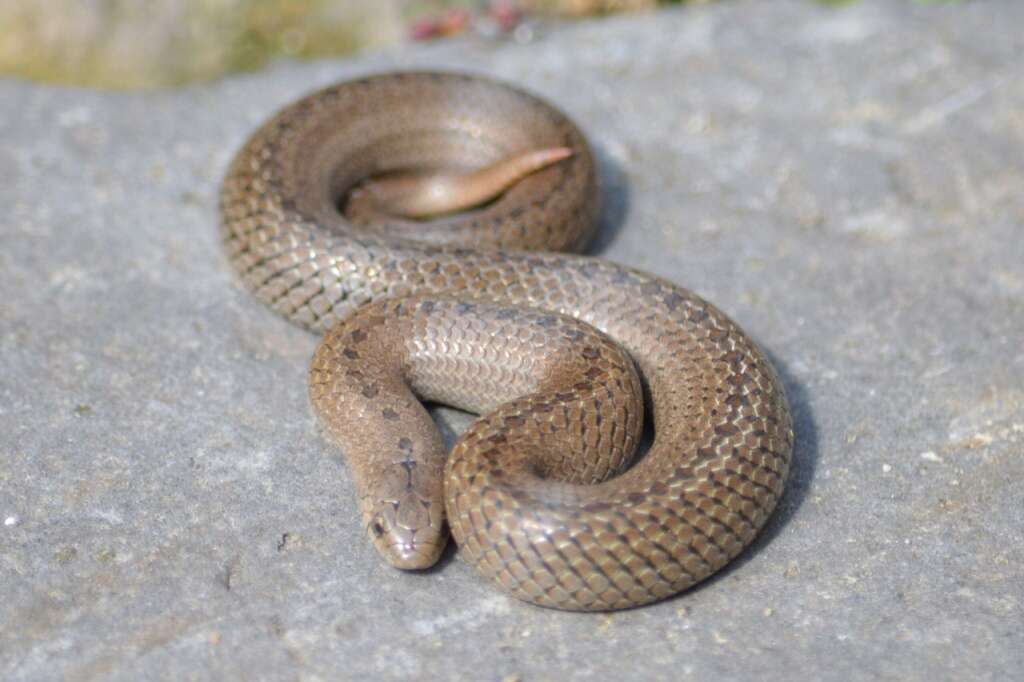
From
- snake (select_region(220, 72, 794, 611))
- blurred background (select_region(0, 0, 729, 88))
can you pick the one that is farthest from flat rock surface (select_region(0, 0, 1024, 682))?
blurred background (select_region(0, 0, 729, 88))

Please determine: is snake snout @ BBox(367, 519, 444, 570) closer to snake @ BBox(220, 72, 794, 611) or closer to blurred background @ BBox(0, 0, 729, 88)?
snake @ BBox(220, 72, 794, 611)

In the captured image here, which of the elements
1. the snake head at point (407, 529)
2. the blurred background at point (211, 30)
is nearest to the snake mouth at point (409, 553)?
the snake head at point (407, 529)

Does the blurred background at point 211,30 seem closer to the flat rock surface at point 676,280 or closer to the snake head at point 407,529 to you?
the flat rock surface at point 676,280

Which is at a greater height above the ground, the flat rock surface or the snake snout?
the snake snout

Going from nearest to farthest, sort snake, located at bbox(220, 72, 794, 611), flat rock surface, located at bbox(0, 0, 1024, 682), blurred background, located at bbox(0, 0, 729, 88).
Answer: flat rock surface, located at bbox(0, 0, 1024, 682), snake, located at bbox(220, 72, 794, 611), blurred background, located at bbox(0, 0, 729, 88)

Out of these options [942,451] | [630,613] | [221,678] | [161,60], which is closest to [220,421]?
[221,678]

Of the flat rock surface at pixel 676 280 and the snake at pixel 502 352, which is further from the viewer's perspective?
the snake at pixel 502 352

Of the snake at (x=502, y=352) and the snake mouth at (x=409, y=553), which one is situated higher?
the snake at (x=502, y=352)

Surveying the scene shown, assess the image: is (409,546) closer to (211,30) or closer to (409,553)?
(409,553)
